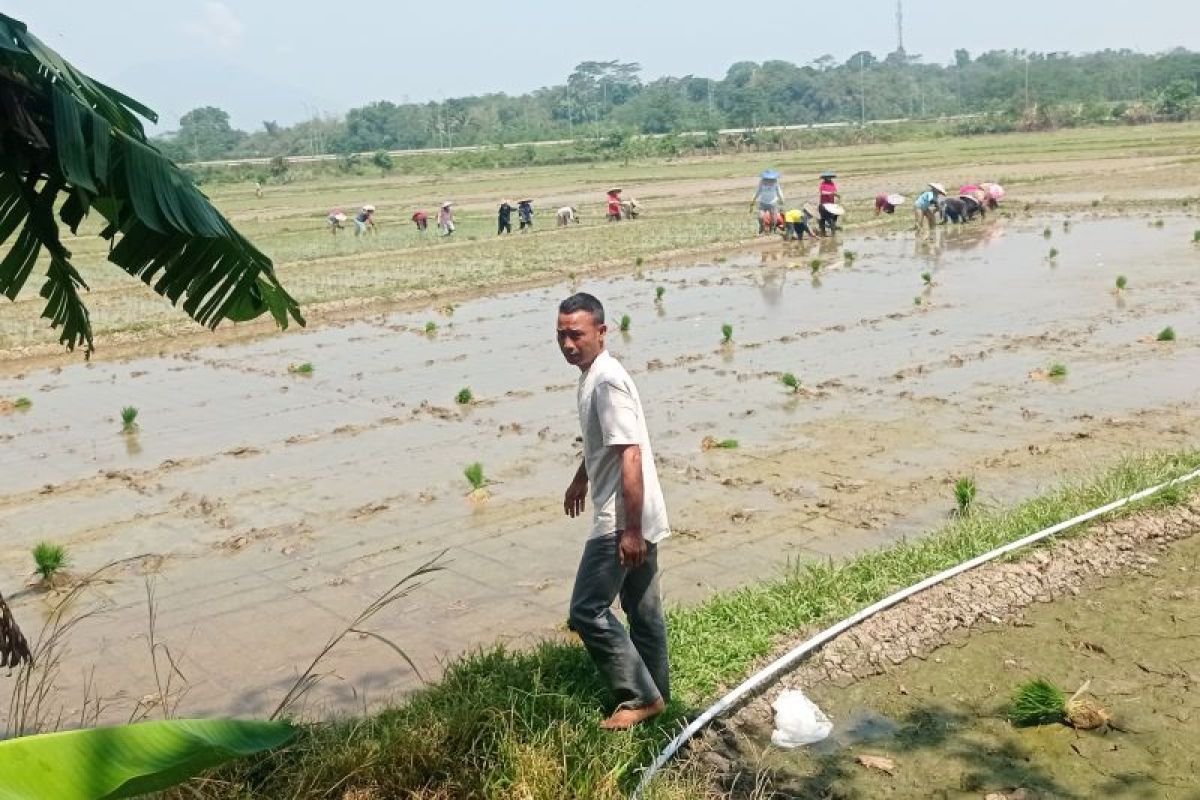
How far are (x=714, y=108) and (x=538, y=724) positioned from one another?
127058 millimetres

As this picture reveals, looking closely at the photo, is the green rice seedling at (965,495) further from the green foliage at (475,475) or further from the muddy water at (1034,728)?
the green foliage at (475,475)

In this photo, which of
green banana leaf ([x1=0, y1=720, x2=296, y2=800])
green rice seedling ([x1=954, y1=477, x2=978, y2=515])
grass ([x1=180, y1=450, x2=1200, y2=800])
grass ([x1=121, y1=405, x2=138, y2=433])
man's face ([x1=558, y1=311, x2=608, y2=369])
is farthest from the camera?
grass ([x1=121, y1=405, x2=138, y2=433])

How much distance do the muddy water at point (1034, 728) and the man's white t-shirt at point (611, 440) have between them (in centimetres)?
98

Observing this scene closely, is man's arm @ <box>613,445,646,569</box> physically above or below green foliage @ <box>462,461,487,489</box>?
above

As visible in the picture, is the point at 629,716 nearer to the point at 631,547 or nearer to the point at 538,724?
the point at 538,724

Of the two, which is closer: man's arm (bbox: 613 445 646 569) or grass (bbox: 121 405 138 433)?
man's arm (bbox: 613 445 646 569)

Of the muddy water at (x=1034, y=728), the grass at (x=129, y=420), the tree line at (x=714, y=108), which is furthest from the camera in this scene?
the tree line at (x=714, y=108)

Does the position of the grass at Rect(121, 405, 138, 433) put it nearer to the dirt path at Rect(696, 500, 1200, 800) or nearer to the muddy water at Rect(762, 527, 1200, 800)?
the dirt path at Rect(696, 500, 1200, 800)

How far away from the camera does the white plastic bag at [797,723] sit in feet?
14.7

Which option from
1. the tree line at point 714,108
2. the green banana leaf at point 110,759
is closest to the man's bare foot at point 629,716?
the green banana leaf at point 110,759

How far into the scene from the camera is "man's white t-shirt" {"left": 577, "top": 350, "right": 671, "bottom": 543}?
415cm

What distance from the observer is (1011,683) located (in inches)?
189

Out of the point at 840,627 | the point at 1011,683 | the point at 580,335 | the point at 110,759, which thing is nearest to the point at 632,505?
the point at 580,335

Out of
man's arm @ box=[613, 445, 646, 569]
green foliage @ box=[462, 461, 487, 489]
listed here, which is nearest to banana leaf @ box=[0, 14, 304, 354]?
man's arm @ box=[613, 445, 646, 569]
